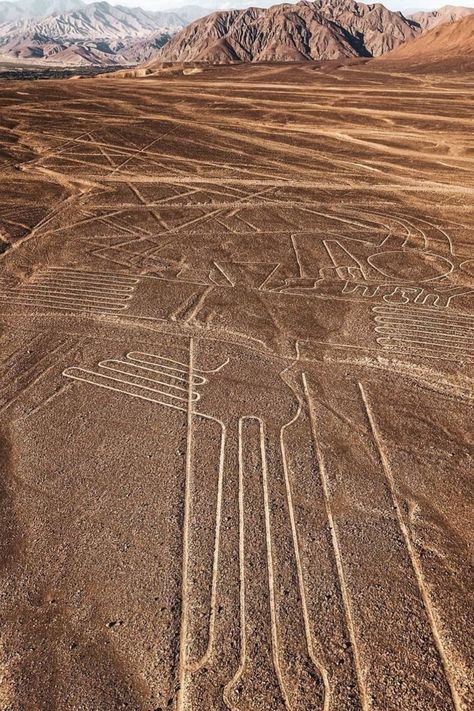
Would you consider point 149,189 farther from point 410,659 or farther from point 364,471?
point 410,659

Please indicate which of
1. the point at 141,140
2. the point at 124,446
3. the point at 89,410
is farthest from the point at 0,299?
the point at 141,140

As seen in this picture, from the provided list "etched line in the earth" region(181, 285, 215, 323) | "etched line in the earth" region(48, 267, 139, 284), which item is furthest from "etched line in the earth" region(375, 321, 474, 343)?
"etched line in the earth" region(48, 267, 139, 284)

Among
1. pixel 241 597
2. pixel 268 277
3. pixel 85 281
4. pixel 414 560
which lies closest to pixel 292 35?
pixel 268 277

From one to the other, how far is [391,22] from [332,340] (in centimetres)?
20236

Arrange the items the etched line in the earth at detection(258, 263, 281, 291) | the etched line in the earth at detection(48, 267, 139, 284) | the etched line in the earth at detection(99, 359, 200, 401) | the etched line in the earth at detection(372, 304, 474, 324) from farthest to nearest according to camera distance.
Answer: the etched line in the earth at detection(48, 267, 139, 284) → the etched line in the earth at detection(258, 263, 281, 291) → the etched line in the earth at detection(372, 304, 474, 324) → the etched line in the earth at detection(99, 359, 200, 401)

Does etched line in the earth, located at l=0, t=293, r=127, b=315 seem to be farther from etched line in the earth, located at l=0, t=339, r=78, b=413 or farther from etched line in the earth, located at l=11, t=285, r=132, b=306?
etched line in the earth, located at l=0, t=339, r=78, b=413

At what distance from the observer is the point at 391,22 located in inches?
6757

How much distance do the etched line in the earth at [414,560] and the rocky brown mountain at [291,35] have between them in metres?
150

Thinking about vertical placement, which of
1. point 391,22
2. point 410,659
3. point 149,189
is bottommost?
point 410,659

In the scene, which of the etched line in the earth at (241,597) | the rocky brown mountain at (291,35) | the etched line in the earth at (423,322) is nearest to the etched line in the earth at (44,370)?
the etched line in the earth at (241,597)

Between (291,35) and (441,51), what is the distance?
56.4 m

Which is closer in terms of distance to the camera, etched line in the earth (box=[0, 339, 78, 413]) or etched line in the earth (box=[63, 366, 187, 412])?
etched line in the earth (box=[63, 366, 187, 412])

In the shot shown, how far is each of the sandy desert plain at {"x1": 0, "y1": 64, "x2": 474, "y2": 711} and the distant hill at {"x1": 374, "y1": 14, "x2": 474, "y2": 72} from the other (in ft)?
288

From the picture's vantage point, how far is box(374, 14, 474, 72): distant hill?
302ft
